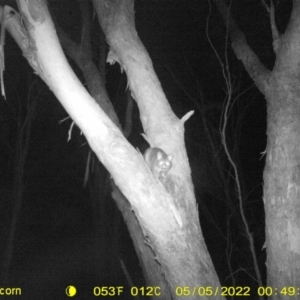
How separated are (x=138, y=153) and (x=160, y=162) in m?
0.25

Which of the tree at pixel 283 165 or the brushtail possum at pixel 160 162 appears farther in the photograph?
the tree at pixel 283 165

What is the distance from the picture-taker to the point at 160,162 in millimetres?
2641

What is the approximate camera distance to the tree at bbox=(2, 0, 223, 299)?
233cm

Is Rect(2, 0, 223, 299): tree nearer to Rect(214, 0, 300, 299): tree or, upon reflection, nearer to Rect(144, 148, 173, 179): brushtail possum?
Rect(144, 148, 173, 179): brushtail possum

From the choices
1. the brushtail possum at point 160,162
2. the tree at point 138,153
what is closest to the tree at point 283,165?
the tree at point 138,153

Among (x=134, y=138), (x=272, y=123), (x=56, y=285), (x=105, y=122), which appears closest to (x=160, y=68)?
(x=134, y=138)

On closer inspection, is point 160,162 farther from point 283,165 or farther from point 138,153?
point 283,165

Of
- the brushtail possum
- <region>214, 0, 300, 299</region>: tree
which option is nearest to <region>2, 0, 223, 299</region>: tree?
the brushtail possum

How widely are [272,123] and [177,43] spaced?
7.18 m

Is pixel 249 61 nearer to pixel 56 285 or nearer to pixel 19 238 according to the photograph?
pixel 56 285

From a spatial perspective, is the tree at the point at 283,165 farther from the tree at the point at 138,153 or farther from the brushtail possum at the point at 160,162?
the brushtail possum at the point at 160,162

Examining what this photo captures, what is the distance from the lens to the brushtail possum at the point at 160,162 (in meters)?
2.60

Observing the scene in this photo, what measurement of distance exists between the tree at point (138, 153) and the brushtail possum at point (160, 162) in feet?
0.15

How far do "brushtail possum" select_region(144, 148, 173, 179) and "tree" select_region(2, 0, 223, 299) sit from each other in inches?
1.8
